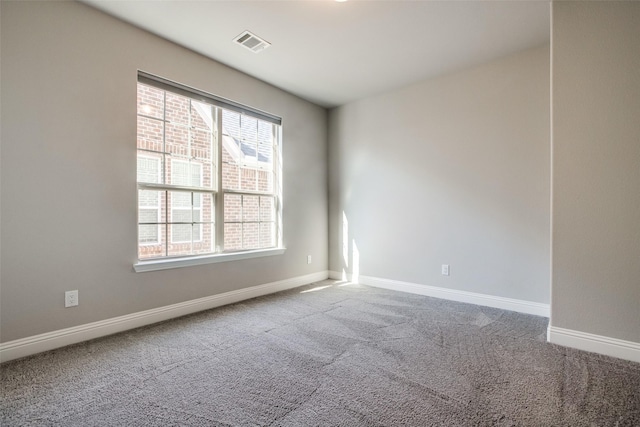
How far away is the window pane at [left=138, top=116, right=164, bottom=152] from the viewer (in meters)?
2.75

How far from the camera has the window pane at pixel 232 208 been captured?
11.3 feet

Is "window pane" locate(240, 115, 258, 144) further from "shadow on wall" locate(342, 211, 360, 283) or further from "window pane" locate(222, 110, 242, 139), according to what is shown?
"shadow on wall" locate(342, 211, 360, 283)

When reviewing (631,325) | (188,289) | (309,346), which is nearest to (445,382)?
(309,346)

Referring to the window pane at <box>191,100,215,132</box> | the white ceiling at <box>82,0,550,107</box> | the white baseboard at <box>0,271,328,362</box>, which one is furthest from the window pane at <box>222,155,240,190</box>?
the white baseboard at <box>0,271,328,362</box>

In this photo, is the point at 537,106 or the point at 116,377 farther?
the point at 537,106

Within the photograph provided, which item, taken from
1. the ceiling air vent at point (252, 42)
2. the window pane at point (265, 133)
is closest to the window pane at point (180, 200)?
the window pane at point (265, 133)

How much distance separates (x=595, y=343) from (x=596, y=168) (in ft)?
4.10

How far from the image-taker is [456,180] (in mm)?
3447

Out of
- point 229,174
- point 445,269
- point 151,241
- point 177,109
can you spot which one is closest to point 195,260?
point 151,241

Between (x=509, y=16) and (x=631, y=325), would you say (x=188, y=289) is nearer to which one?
(x=631, y=325)

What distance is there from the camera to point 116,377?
6.06ft

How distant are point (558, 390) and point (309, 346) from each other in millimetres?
1548

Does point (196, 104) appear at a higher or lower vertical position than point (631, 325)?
higher

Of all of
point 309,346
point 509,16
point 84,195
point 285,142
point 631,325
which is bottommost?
point 309,346
